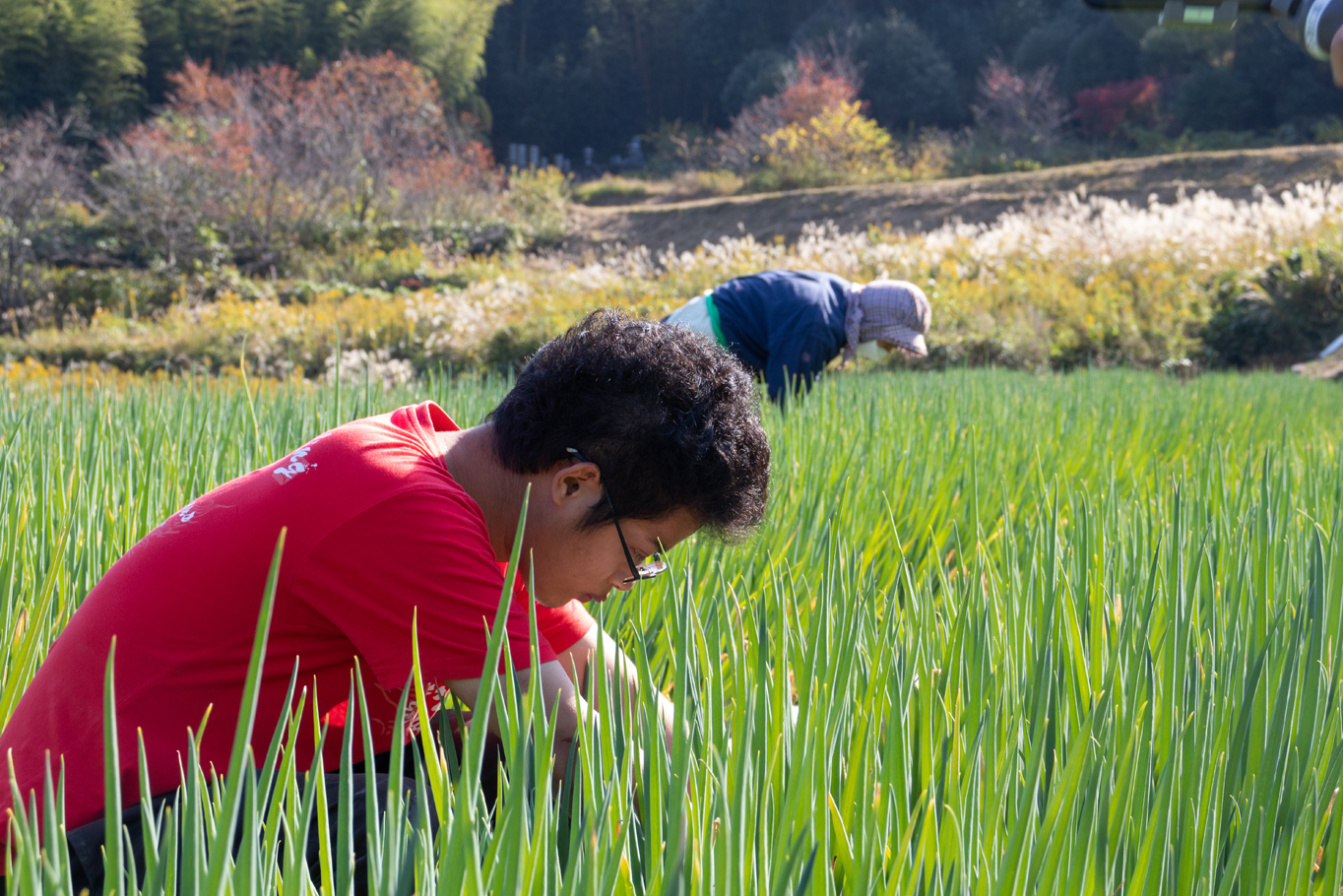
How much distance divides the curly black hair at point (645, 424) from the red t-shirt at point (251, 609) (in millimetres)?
136

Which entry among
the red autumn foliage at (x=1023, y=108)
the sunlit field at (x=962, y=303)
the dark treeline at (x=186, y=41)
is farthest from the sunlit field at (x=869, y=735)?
the red autumn foliage at (x=1023, y=108)

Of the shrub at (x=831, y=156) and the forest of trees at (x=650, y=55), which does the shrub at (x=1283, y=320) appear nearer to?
the shrub at (x=831, y=156)

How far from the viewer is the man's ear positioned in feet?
3.48

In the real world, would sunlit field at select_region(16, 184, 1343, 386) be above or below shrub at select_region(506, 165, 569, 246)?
below

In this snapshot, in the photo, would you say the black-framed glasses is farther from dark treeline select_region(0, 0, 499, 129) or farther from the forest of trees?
the forest of trees

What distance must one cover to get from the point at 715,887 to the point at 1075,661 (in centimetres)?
60

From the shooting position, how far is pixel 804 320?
3473 millimetres

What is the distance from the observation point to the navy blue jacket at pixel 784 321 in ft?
11.5

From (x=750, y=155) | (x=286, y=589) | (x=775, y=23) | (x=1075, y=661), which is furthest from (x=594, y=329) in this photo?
(x=775, y=23)

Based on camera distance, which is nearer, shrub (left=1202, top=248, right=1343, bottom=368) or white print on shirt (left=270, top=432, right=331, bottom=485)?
white print on shirt (left=270, top=432, right=331, bottom=485)

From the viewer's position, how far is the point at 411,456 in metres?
1.08

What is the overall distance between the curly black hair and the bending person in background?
89.9 inches

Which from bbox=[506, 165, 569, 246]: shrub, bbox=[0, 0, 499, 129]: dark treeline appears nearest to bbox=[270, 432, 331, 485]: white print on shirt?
bbox=[506, 165, 569, 246]: shrub

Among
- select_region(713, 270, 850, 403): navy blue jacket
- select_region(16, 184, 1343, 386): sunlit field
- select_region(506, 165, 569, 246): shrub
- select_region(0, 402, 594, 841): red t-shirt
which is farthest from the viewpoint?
select_region(506, 165, 569, 246): shrub
